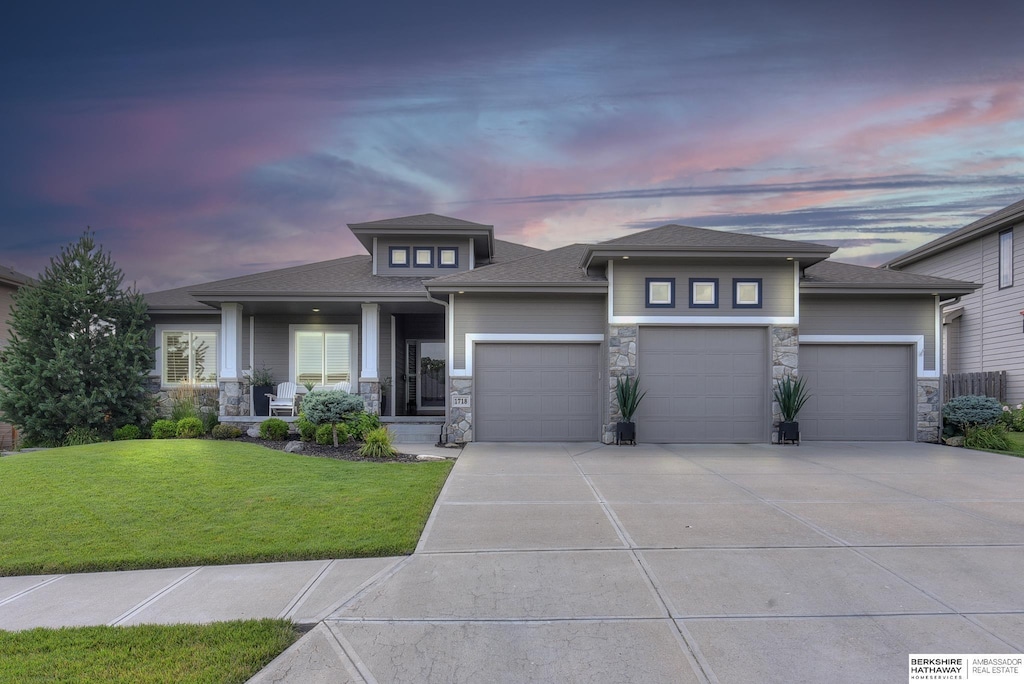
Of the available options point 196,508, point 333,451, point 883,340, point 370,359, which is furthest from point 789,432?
point 196,508

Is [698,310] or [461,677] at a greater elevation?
[698,310]

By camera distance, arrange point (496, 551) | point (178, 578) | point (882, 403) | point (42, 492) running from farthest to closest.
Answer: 1. point (882, 403)
2. point (42, 492)
3. point (496, 551)
4. point (178, 578)

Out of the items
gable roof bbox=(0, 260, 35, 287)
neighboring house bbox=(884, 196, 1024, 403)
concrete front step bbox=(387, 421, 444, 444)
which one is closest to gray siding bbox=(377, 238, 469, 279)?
concrete front step bbox=(387, 421, 444, 444)

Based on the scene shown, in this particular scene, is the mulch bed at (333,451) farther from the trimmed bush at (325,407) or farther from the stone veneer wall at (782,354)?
the stone veneer wall at (782,354)

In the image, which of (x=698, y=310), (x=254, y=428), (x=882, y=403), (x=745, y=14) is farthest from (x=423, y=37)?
(x=882, y=403)

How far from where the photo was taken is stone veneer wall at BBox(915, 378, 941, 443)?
490 inches

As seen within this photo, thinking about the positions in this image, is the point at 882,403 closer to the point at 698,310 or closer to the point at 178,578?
the point at 698,310

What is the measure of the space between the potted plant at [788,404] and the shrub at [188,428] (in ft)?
40.8

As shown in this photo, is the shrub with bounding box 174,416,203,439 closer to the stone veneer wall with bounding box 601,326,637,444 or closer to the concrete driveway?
the concrete driveway

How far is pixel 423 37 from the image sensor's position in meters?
13.1

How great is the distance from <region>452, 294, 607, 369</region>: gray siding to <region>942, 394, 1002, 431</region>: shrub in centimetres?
794

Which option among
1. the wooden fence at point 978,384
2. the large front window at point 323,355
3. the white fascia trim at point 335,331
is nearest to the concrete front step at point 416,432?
the white fascia trim at point 335,331

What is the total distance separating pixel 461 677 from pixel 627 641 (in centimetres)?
99

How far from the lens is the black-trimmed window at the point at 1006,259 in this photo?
Result: 16.4 m
